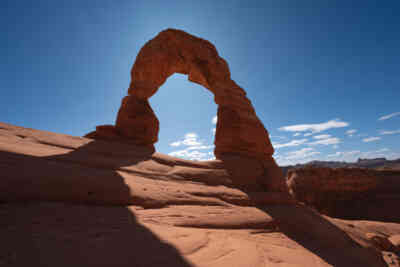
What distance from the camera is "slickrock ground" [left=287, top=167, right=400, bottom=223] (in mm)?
17281

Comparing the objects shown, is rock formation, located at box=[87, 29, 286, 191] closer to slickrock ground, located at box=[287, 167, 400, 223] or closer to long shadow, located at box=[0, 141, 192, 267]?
long shadow, located at box=[0, 141, 192, 267]

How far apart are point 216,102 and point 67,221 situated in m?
7.06

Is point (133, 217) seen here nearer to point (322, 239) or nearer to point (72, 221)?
point (72, 221)

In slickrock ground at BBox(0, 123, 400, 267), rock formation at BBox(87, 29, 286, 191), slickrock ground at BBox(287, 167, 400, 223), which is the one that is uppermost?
rock formation at BBox(87, 29, 286, 191)

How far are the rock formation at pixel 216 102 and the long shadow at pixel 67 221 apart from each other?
3.70 m

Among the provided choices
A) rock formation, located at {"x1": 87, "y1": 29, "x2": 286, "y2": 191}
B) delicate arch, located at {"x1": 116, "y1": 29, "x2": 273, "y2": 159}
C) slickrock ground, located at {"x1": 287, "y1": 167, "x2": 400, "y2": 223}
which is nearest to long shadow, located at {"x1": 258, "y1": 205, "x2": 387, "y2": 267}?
rock formation, located at {"x1": 87, "y1": 29, "x2": 286, "y2": 191}

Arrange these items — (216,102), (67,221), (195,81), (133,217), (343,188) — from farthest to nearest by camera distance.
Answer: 1. (343,188)
2. (195,81)
3. (216,102)
4. (133,217)
5. (67,221)

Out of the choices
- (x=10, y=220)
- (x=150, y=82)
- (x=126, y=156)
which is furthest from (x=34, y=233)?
(x=150, y=82)

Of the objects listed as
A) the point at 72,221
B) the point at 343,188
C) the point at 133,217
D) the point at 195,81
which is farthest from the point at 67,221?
the point at 343,188

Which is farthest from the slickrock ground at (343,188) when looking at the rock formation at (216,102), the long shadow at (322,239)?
the long shadow at (322,239)

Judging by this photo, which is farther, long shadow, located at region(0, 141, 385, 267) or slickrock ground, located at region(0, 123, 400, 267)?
slickrock ground, located at region(0, 123, 400, 267)

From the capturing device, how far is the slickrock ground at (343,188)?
680 inches

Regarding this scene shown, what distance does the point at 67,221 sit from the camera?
6.31ft

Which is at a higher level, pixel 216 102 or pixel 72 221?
pixel 216 102
